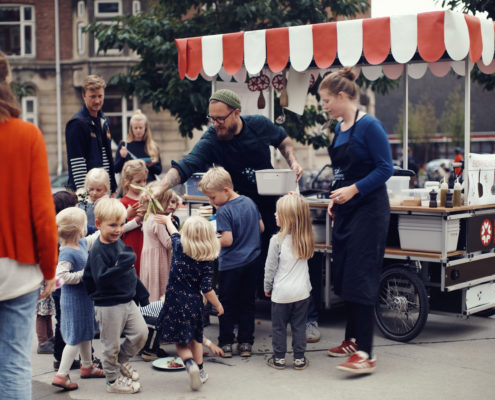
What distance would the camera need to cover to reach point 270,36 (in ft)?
23.4

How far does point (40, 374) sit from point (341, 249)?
8.00ft

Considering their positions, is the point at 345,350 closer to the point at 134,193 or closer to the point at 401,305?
the point at 401,305

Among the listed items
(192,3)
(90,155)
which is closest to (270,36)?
(90,155)

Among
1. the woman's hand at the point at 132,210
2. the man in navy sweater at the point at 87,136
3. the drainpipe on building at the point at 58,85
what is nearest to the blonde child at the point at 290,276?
the woman's hand at the point at 132,210

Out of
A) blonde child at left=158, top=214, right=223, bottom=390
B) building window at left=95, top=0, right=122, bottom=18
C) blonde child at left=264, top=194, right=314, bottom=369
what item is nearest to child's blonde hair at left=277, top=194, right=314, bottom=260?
blonde child at left=264, top=194, right=314, bottom=369

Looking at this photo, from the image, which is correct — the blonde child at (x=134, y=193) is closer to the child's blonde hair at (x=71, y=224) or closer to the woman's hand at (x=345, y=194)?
the child's blonde hair at (x=71, y=224)

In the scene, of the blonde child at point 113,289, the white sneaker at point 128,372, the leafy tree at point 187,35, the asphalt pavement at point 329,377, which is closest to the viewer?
the blonde child at point 113,289

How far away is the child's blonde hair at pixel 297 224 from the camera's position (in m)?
5.24

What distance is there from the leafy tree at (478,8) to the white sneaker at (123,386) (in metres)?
8.69

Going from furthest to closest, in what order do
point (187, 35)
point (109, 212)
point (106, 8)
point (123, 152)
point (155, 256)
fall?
point (106, 8)
point (187, 35)
point (123, 152)
point (155, 256)
point (109, 212)

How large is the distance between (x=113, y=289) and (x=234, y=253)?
122 centimetres

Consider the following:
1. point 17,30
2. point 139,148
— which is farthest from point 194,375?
point 17,30

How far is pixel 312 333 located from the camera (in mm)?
6062

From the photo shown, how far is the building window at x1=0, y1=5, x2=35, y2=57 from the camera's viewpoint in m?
27.0
